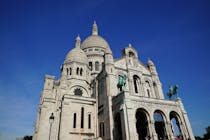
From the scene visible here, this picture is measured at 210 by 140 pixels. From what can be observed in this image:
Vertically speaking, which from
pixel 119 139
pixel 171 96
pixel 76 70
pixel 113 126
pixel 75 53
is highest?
pixel 75 53

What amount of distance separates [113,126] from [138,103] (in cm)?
515

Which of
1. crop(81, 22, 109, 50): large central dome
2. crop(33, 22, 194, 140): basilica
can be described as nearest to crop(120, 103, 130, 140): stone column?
crop(33, 22, 194, 140): basilica

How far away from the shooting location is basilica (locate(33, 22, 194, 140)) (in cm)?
2300

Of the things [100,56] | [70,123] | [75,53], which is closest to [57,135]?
[70,123]

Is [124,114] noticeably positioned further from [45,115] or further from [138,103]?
[45,115]

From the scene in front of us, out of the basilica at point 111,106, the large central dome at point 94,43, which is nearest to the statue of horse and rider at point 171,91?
the basilica at point 111,106

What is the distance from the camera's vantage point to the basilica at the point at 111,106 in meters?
23.0

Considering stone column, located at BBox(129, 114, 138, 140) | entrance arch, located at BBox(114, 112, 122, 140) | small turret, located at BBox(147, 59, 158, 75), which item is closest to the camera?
stone column, located at BBox(129, 114, 138, 140)

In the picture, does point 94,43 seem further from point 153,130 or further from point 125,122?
point 153,130

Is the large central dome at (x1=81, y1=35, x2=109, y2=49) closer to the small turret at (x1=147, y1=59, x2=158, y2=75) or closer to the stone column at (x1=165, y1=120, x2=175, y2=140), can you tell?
the small turret at (x1=147, y1=59, x2=158, y2=75)

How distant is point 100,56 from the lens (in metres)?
47.5

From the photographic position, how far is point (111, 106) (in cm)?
2559

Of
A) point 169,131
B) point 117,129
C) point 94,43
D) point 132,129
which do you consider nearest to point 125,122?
point 132,129

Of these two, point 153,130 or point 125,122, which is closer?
point 125,122
